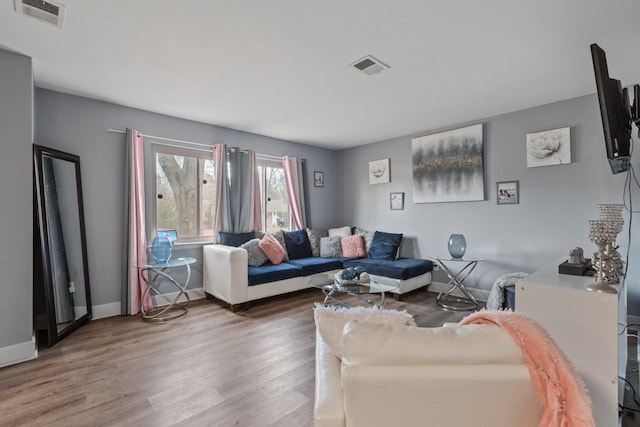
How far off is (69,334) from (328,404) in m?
3.17

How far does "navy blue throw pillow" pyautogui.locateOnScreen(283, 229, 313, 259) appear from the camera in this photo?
4660mm

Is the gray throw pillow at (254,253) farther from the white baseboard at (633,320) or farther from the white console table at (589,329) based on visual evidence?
the white baseboard at (633,320)

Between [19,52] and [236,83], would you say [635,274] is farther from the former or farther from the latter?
[19,52]

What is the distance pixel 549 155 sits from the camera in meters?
3.42

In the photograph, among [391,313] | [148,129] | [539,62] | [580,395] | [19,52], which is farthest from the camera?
[148,129]

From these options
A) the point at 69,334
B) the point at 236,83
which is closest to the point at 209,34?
the point at 236,83

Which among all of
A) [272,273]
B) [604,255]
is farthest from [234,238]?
[604,255]

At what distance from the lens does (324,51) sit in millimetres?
2293

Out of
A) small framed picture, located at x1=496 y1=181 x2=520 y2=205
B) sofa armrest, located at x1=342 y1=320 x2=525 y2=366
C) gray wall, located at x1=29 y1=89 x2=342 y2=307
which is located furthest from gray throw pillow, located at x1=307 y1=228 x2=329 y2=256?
sofa armrest, located at x1=342 y1=320 x2=525 y2=366

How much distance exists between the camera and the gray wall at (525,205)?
3.17 metres

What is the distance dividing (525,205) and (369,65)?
8.75ft

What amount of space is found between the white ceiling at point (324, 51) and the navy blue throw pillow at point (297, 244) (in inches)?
78.5

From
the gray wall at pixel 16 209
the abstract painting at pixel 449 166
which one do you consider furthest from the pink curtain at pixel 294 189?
the gray wall at pixel 16 209

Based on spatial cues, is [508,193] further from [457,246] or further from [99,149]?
[99,149]
